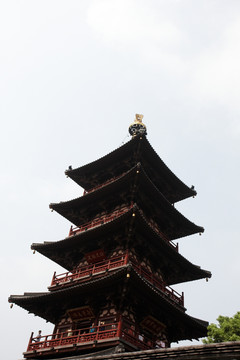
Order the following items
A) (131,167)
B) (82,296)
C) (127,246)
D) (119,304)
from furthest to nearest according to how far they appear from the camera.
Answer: (131,167)
(127,246)
(82,296)
(119,304)

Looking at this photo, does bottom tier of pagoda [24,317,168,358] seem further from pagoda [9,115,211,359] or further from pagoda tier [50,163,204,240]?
pagoda tier [50,163,204,240]

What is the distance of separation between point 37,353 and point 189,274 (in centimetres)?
1116

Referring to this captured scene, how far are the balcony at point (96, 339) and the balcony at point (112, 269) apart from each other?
2763mm

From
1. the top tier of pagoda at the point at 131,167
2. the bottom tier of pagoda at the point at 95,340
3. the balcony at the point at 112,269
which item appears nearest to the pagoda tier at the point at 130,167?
the top tier of pagoda at the point at 131,167

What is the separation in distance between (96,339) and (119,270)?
3456 mm

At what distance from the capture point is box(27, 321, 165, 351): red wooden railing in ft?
55.7

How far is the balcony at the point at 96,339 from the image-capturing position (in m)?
16.8

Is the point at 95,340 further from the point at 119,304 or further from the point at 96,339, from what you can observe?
the point at 119,304

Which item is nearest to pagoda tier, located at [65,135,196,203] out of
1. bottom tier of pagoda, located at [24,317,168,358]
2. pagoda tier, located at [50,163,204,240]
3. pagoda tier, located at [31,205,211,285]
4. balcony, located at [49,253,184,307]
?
pagoda tier, located at [50,163,204,240]

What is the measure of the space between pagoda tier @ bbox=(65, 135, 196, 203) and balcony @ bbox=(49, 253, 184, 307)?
27.6 feet

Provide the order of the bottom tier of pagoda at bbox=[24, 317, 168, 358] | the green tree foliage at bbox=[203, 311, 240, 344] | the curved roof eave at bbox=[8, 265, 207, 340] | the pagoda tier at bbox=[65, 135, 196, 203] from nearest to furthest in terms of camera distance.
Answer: the bottom tier of pagoda at bbox=[24, 317, 168, 358], the curved roof eave at bbox=[8, 265, 207, 340], the green tree foliage at bbox=[203, 311, 240, 344], the pagoda tier at bbox=[65, 135, 196, 203]

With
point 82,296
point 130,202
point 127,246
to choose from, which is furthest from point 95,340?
point 130,202

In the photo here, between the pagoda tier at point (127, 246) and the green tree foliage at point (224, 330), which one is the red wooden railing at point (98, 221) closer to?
the pagoda tier at point (127, 246)

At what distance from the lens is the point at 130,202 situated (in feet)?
79.2
